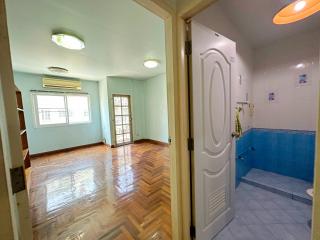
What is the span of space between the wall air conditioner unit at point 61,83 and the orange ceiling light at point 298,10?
4.96 m

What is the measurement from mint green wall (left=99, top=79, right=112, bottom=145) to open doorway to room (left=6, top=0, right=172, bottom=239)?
0.03 m

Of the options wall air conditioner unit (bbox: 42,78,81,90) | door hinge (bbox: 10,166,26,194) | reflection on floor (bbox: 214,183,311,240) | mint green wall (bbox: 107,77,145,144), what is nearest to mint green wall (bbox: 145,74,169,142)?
mint green wall (bbox: 107,77,145,144)

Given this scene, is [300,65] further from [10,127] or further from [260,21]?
[10,127]

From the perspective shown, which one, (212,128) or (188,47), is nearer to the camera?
(188,47)

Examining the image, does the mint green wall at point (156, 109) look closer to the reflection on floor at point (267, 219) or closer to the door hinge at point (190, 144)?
the reflection on floor at point (267, 219)

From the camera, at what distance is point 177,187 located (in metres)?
1.21

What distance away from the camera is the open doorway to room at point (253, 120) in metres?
1.26

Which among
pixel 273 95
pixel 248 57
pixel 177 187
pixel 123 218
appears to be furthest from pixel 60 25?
pixel 273 95

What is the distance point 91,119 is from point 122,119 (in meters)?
1.07

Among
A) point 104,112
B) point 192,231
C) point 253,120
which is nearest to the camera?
point 192,231

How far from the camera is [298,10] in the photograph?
3.69 ft

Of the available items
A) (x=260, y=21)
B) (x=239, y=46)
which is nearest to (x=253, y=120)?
(x=239, y=46)

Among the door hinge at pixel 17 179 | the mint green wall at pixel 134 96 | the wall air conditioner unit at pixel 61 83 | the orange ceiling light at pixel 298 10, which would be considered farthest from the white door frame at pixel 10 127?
the wall air conditioner unit at pixel 61 83

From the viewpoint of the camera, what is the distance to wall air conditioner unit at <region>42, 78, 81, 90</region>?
404 centimetres
